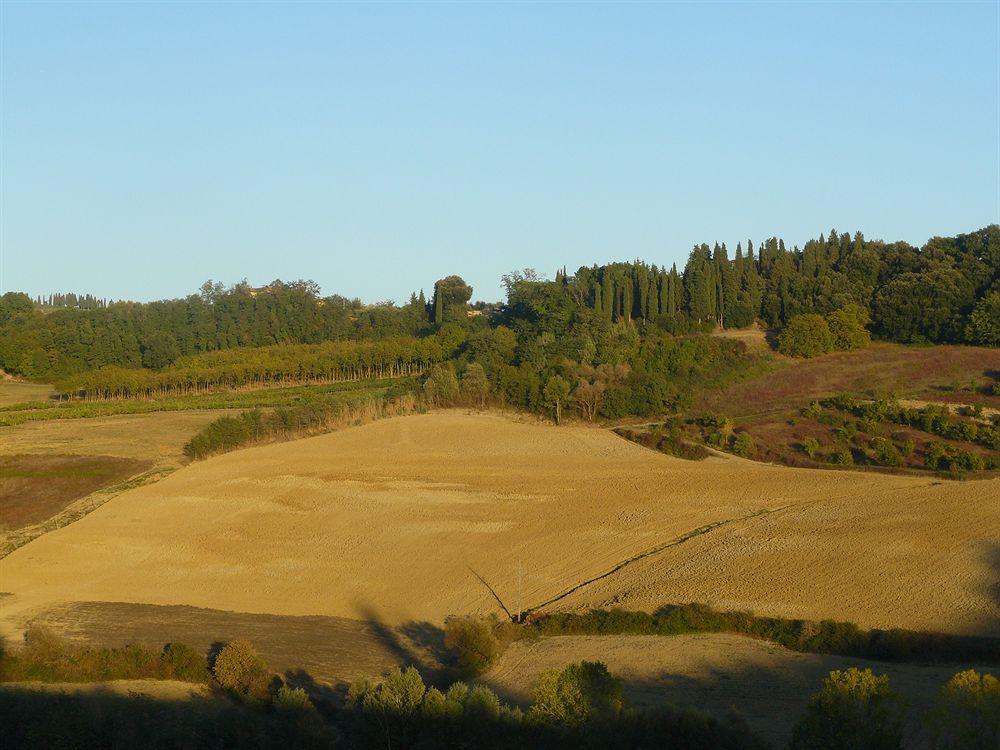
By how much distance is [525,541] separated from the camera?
33781 mm

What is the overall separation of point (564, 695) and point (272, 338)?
280 feet

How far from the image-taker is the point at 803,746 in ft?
49.5

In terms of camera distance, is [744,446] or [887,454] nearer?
[887,454]

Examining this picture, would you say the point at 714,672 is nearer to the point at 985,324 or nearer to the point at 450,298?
the point at 985,324

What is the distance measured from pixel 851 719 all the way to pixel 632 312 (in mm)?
59076

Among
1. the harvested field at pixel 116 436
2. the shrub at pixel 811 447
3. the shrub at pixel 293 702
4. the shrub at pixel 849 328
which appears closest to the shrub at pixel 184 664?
the shrub at pixel 293 702

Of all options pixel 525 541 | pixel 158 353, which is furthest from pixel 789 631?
pixel 158 353

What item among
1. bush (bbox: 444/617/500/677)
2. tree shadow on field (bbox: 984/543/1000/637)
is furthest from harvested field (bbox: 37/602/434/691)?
tree shadow on field (bbox: 984/543/1000/637)

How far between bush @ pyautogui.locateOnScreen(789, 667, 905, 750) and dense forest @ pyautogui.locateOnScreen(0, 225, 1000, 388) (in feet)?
137

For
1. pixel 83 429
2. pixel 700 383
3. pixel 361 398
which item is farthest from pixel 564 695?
pixel 83 429

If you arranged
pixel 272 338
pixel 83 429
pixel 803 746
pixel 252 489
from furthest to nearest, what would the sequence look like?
pixel 272 338 → pixel 83 429 → pixel 252 489 → pixel 803 746

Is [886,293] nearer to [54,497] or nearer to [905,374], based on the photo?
[905,374]

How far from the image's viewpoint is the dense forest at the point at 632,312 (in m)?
62.6

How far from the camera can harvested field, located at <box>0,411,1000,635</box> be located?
27.8 metres
